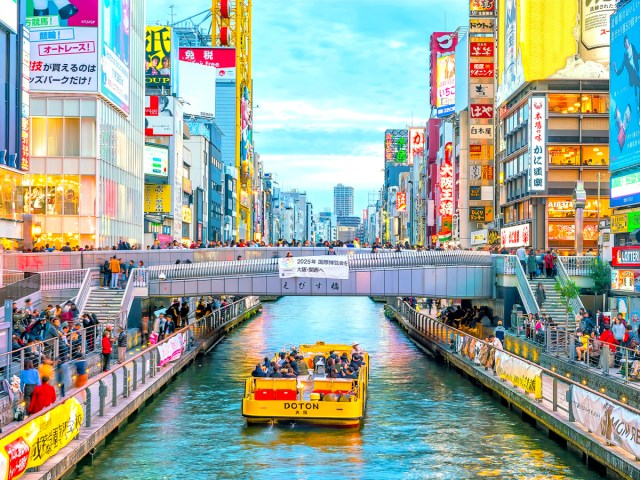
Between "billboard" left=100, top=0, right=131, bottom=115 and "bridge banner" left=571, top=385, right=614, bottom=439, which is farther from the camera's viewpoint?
"billboard" left=100, top=0, right=131, bottom=115

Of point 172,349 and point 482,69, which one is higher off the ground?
point 482,69

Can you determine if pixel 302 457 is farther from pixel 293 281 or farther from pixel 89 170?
pixel 89 170

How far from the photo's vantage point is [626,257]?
5278 cm

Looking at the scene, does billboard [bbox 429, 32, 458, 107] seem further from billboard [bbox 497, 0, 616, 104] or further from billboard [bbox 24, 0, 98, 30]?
billboard [bbox 24, 0, 98, 30]

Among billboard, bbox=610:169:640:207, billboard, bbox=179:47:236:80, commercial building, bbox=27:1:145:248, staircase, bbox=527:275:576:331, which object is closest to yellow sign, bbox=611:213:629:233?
billboard, bbox=610:169:640:207

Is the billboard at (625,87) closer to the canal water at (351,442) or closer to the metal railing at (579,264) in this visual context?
the metal railing at (579,264)

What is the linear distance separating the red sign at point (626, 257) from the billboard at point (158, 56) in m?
66.8

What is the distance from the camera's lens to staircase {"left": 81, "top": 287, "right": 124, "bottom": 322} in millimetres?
47997

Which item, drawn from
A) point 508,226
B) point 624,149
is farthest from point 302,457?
point 508,226

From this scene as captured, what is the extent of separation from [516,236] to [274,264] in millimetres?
38228

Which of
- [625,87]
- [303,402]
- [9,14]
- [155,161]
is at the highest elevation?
[9,14]

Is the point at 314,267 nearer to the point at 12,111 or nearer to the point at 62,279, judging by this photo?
the point at 62,279

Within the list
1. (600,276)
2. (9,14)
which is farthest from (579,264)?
(9,14)

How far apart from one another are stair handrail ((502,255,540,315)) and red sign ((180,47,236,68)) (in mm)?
106658
